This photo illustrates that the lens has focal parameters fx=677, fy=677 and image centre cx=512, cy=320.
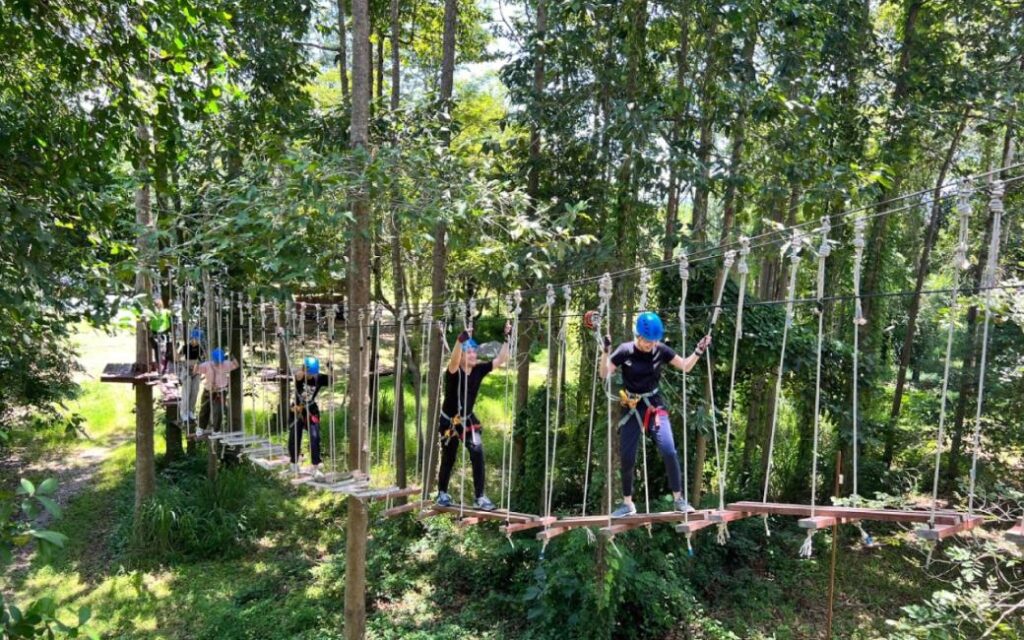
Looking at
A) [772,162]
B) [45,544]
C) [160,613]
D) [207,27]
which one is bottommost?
[160,613]

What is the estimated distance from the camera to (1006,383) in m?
5.54

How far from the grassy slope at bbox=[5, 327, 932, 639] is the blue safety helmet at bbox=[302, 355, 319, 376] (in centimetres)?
177

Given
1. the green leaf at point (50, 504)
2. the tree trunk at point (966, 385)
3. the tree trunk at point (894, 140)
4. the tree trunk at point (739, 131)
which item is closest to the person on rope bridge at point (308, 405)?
the tree trunk at point (739, 131)

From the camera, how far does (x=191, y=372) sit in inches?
221

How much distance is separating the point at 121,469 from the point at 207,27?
248 inches

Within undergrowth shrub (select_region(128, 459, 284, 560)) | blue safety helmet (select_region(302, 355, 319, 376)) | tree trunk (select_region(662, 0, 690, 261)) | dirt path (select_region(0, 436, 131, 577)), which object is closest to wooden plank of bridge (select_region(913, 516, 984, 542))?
tree trunk (select_region(662, 0, 690, 261))

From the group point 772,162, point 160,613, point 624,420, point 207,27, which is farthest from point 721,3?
point 160,613

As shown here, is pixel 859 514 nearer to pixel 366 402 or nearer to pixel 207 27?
pixel 366 402

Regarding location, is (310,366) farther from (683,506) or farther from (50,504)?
(50,504)

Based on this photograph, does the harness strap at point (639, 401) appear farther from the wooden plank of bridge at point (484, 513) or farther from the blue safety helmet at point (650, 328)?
the wooden plank of bridge at point (484, 513)

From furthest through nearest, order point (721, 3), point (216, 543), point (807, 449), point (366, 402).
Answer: point (807, 449), point (216, 543), point (366, 402), point (721, 3)

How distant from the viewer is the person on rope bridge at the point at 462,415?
135 inches

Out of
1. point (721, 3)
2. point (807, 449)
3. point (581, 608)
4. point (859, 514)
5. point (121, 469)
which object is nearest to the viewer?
point (859, 514)

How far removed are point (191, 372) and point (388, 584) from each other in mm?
2383
